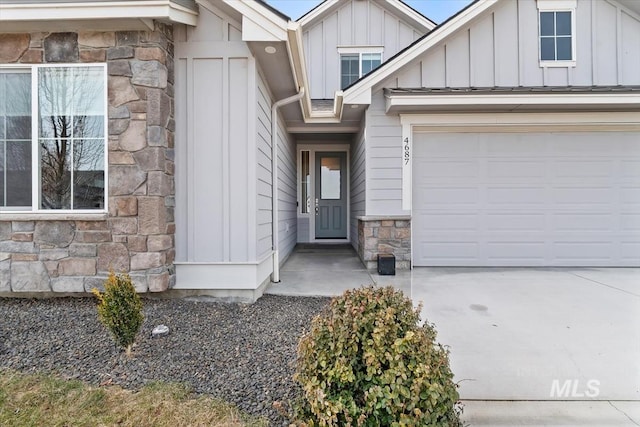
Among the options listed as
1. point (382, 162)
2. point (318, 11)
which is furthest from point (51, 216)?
point (318, 11)

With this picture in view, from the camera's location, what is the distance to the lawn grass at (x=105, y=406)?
1.92m

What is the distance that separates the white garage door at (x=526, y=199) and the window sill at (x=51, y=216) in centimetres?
478

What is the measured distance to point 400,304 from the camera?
1.78 m

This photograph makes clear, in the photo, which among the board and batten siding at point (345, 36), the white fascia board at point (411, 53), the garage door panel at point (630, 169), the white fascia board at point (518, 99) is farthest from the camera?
the board and batten siding at point (345, 36)

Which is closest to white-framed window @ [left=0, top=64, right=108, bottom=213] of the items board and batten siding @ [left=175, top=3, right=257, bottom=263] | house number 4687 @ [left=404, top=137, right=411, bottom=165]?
board and batten siding @ [left=175, top=3, right=257, bottom=263]

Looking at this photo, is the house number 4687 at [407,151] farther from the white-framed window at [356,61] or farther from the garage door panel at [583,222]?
the white-framed window at [356,61]

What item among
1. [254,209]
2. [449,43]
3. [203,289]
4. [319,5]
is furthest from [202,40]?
[319,5]

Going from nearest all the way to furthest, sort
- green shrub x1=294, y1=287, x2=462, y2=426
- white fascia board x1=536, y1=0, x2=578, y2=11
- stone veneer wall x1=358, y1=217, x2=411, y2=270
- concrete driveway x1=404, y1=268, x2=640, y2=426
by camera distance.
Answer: green shrub x1=294, y1=287, x2=462, y2=426
concrete driveway x1=404, y1=268, x2=640, y2=426
white fascia board x1=536, y1=0, x2=578, y2=11
stone veneer wall x1=358, y1=217, x2=411, y2=270

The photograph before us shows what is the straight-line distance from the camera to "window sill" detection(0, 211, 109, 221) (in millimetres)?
3646

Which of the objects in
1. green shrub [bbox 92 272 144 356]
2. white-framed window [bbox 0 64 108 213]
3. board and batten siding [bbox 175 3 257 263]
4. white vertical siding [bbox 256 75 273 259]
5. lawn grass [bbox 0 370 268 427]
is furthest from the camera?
white vertical siding [bbox 256 75 273 259]

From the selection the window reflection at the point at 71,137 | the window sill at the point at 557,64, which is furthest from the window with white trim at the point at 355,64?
the window reflection at the point at 71,137

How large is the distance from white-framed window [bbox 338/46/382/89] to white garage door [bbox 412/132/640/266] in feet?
13.7

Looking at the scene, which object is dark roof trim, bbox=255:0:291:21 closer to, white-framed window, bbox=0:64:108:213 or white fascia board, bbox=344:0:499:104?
white-framed window, bbox=0:64:108:213

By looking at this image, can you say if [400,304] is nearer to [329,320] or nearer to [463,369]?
[329,320]
